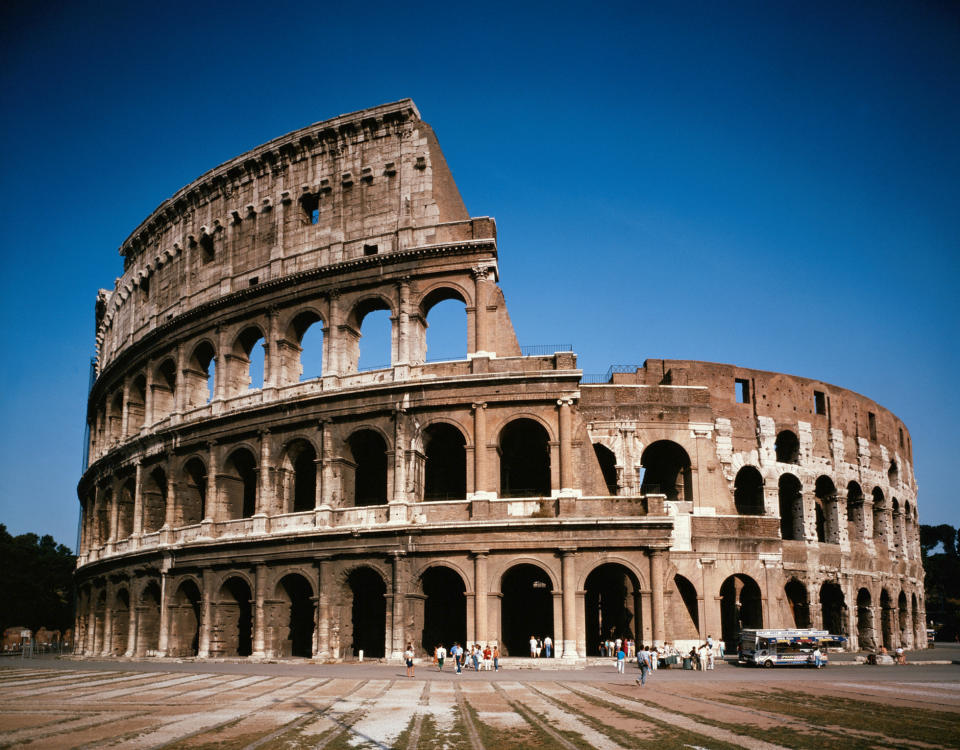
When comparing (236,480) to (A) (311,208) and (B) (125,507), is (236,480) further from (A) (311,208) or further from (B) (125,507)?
(A) (311,208)

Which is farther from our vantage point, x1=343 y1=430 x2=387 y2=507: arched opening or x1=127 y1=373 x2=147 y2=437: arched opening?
x1=127 y1=373 x2=147 y2=437: arched opening

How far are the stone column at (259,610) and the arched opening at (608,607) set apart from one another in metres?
11.5

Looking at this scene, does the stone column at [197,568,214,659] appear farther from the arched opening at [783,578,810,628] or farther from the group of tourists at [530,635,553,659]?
the arched opening at [783,578,810,628]

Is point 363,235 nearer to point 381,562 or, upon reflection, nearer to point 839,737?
point 381,562

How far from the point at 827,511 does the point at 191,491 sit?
2823 centimetres

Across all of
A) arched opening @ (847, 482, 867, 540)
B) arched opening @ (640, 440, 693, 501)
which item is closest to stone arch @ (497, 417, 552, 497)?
arched opening @ (640, 440, 693, 501)

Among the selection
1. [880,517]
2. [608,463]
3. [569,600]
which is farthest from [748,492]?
[569,600]

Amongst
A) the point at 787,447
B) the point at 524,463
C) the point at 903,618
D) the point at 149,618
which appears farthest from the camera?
the point at 903,618

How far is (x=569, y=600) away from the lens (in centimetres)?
2664

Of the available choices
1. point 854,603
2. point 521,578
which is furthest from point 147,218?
point 854,603

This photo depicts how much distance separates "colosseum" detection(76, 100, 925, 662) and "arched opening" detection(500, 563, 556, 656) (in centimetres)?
9

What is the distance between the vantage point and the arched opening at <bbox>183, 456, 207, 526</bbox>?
34094 millimetres

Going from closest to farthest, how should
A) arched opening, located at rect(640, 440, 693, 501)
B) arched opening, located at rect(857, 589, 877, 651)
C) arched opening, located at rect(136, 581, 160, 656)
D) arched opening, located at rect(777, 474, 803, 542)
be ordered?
arched opening, located at rect(640, 440, 693, 501) → arched opening, located at rect(136, 581, 160, 656) → arched opening, located at rect(777, 474, 803, 542) → arched opening, located at rect(857, 589, 877, 651)

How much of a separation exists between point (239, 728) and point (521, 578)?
61.3 ft
